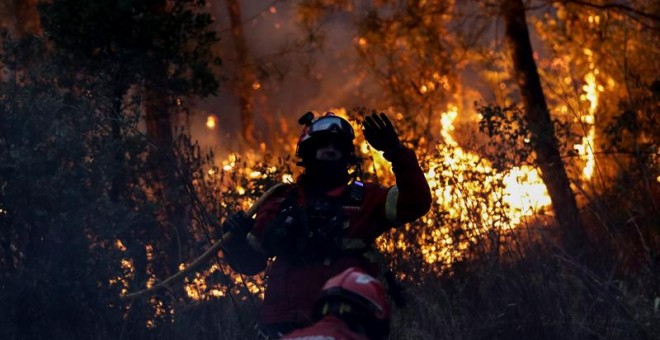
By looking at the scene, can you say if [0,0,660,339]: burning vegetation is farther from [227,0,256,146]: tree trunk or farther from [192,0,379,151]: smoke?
[192,0,379,151]: smoke

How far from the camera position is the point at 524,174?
8.89 metres

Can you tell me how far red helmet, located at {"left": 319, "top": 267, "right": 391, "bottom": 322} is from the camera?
3865 mm

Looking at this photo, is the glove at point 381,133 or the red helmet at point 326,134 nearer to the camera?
the glove at point 381,133

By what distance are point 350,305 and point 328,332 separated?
0.20 metres

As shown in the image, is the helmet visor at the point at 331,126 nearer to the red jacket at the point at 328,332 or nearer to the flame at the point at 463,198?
the red jacket at the point at 328,332

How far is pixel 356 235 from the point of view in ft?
18.5

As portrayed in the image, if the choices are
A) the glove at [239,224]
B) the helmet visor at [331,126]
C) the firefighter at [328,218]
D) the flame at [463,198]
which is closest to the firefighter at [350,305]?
the firefighter at [328,218]

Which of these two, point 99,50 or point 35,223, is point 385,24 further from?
point 35,223

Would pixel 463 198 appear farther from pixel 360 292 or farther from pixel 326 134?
pixel 360 292

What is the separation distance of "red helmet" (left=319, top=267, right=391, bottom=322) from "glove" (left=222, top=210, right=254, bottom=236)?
7.29 ft

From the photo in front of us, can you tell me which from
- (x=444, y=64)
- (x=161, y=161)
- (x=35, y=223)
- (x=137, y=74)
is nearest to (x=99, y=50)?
(x=137, y=74)

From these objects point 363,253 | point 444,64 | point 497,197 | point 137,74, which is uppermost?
point 444,64

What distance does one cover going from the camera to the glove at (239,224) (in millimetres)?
6125

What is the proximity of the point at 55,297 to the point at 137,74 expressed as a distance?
3606 millimetres
